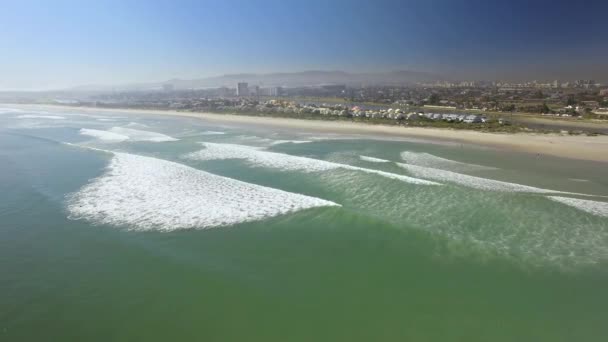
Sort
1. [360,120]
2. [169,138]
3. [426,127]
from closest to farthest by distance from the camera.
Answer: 1. [169,138]
2. [426,127]
3. [360,120]

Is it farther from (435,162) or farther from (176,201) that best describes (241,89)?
(176,201)

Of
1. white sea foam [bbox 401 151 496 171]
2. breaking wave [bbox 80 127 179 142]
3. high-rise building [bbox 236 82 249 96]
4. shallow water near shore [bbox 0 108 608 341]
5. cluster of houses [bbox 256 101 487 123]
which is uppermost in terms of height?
high-rise building [bbox 236 82 249 96]

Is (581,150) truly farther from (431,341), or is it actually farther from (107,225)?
(107,225)

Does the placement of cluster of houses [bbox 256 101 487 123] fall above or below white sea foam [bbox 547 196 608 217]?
above

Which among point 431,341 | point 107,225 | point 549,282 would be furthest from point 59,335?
point 549,282

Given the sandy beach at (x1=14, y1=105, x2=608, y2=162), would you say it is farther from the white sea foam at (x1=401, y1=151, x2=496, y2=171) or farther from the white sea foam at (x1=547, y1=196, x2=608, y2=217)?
the white sea foam at (x1=547, y1=196, x2=608, y2=217)

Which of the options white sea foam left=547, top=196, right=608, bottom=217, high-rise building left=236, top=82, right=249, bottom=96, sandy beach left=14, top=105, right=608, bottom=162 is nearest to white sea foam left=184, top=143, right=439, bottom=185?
white sea foam left=547, top=196, right=608, bottom=217
